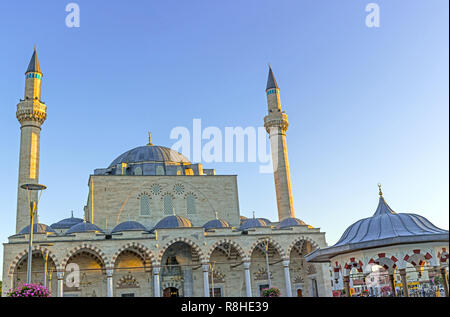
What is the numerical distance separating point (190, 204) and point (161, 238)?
19.6ft

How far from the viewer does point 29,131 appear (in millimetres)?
28406

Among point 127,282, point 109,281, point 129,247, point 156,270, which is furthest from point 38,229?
point 156,270

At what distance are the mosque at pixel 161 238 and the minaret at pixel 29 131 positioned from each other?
0.21 ft

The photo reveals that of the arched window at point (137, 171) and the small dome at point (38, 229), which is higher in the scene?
the arched window at point (137, 171)

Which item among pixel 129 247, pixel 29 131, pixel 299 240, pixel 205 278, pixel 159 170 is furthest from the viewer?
pixel 159 170

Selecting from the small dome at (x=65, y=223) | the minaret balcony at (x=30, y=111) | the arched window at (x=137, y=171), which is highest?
the minaret balcony at (x=30, y=111)

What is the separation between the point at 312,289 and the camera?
1146 inches

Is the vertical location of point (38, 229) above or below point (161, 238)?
above

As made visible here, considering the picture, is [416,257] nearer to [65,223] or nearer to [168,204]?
[168,204]

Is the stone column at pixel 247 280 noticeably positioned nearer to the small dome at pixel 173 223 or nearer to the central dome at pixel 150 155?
the small dome at pixel 173 223

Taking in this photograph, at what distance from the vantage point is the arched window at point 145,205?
100 feet

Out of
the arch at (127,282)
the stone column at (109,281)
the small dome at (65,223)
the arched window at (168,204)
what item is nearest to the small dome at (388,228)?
the stone column at (109,281)
